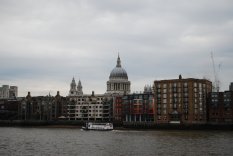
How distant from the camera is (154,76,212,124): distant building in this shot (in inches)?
6777

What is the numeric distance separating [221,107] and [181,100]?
15.3m

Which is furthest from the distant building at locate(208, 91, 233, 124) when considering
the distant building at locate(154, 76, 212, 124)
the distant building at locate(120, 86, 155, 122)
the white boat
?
the white boat

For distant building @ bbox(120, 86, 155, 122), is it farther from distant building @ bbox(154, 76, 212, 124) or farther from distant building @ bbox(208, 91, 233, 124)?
distant building @ bbox(208, 91, 233, 124)

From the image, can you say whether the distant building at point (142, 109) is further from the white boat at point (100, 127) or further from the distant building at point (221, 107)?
the white boat at point (100, 127)

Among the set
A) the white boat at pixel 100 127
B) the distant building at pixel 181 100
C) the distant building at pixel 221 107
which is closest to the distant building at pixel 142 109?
the distant building at pixel 181 100

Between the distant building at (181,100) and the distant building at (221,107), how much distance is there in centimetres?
271

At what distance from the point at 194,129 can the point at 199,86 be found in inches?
850

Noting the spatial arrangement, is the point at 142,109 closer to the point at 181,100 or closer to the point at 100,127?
the point at 181,100

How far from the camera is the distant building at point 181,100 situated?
172125mm

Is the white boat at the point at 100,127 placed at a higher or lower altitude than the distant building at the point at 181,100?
lower

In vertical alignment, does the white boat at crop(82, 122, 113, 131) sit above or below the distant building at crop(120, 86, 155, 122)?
below

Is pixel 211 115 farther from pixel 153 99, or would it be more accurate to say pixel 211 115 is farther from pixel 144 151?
pixel 144 151

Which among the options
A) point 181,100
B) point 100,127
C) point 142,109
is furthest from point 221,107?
point 100,127

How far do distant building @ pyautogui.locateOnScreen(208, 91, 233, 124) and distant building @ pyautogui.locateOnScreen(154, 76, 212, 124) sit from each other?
8.89ft
